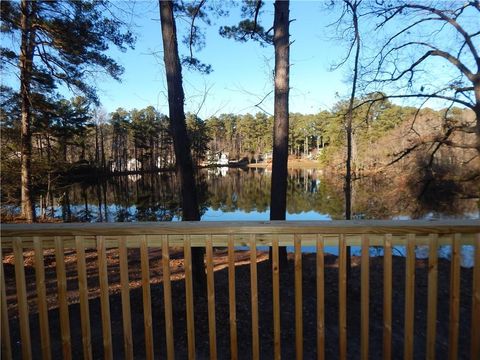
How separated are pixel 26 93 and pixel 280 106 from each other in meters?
6.31

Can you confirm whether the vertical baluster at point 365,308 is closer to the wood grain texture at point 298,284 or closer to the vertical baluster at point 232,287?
the wood grain texture at point 298,284

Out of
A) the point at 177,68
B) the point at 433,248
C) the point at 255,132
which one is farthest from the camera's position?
the point at 255,132

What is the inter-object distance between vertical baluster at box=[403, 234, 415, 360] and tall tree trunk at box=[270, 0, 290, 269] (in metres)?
3.33

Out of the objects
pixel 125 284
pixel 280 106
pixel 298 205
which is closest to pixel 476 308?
pixel 125 284

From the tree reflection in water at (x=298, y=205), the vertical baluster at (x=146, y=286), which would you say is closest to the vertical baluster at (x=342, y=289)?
the vertical baluster at (x=146, y=286)

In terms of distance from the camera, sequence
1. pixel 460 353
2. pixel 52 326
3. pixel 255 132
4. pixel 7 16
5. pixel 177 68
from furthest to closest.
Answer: pixel 255 132
pixel 7 16
pixel 177 68
pixel 52 326
pixel 460 353

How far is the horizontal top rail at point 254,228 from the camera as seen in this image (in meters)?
1.56

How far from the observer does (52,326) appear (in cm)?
331

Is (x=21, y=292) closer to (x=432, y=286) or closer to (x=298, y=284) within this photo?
(x=298, y=284)

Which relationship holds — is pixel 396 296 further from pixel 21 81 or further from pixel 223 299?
pixel 21 81

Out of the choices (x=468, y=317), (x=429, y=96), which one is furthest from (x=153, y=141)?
(x=468, y=317)

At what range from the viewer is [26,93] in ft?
23.9

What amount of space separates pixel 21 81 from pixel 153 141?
1277 inches

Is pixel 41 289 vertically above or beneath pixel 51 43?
beneath
